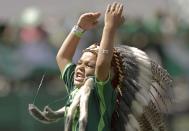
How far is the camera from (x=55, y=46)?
14516mm

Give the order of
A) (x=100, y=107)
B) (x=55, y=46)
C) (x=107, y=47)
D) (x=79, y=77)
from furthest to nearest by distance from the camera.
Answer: (x=55, y=46), (x=79, y=77), (x=100, y=107), (x=107, y=47)

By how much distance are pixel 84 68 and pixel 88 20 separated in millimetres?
449

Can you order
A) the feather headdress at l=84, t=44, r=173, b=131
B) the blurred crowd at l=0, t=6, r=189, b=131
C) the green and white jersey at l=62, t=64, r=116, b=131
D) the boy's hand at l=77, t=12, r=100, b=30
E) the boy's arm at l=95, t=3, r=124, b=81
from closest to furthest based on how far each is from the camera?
the boy's arm at l=95, t=3, r=124, b=81 → the green and white jersey at l=62, t=64, r=116, b=131 → the feather headdress at l=84, t=44, r=173, b=131 → the boy's hand at l=77, t=12, r=100, b=30 → the blurred crowd at l=0, t=6, r=189, b=131

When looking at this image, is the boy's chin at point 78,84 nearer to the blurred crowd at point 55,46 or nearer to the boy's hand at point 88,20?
the boy's hand at point 88,20

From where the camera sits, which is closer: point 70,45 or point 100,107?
point 100,107

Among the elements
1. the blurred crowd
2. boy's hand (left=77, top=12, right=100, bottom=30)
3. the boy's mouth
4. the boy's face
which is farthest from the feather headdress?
the blurred crowd

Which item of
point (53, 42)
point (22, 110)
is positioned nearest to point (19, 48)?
point (53, 42)

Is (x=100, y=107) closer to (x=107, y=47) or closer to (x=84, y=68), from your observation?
(x=84, y=68)

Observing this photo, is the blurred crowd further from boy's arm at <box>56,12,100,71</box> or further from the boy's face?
the boy's face

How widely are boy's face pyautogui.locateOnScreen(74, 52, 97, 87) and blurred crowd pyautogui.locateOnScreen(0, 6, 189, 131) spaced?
725cm

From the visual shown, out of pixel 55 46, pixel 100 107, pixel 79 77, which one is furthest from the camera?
pixel 55 46

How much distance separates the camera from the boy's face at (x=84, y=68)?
236 inches

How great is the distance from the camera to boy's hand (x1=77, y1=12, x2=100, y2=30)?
6.33 meters

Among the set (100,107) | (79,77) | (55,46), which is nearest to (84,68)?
(79,77)
